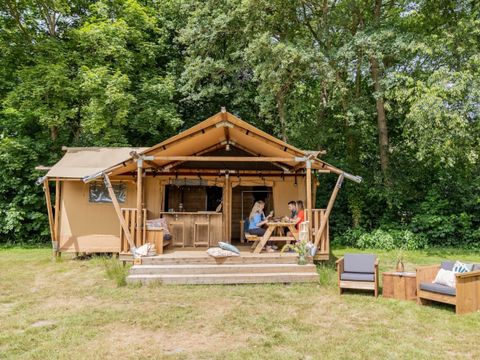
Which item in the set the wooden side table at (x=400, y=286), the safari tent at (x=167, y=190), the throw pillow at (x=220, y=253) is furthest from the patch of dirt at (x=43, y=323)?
the wooden side table at (x=400, y=286)

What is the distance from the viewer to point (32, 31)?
585 inches

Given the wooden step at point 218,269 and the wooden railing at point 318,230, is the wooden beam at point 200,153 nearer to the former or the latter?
the wooden railing at point 318,230

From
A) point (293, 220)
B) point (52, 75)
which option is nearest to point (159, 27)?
point (52, 75)

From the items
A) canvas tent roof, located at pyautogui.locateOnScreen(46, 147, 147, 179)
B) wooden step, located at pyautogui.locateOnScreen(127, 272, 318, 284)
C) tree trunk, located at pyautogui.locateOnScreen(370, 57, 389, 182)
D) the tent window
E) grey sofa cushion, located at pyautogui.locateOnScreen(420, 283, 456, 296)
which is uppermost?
tree trunk, located at pyautogui.locateOnScreen(370, 57, 389, 182)

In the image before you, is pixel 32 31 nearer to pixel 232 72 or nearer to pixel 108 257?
pixel 232 72

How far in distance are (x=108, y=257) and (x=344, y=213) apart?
838 cm

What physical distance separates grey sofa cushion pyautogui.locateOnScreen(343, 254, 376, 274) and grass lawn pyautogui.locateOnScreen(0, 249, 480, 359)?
0.44 meters

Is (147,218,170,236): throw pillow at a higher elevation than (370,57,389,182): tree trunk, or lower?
lower

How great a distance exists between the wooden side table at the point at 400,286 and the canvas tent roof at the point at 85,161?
7.41 m

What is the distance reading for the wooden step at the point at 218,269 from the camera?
24.8 ft

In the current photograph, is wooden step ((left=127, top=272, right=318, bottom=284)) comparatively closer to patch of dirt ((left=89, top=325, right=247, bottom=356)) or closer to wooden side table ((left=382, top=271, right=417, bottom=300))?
wooden side table ((left=382, top=271, right=417, bottom=300))

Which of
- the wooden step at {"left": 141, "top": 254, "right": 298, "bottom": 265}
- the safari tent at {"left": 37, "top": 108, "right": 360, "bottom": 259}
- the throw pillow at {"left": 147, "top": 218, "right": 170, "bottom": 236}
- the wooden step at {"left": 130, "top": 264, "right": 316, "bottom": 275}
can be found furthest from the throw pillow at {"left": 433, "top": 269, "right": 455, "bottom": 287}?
the throw pillow at {"left": 147, "top": 218, "right": 170, "bottom": 236}

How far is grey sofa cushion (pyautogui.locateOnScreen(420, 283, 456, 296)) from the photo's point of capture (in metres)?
5.68

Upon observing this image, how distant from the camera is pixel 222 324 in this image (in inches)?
209
